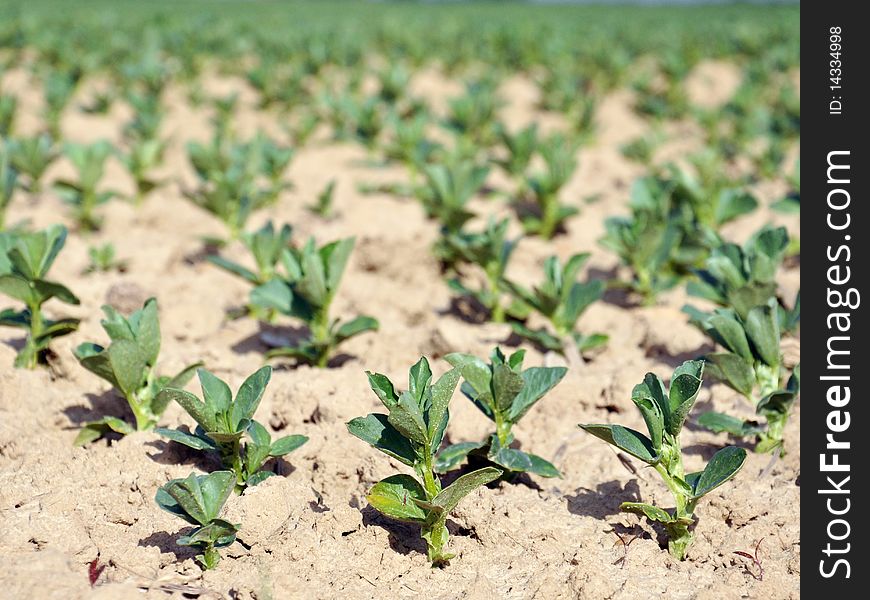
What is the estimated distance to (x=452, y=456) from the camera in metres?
2.60

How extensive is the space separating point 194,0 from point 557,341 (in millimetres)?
33493

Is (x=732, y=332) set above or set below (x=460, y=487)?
above

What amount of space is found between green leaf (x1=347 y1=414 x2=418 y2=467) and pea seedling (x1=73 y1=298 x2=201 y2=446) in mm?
694

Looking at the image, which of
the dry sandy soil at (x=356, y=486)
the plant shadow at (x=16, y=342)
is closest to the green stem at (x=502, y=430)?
the dry sandy soil at (x=356, y=486)

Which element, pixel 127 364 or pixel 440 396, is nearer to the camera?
pixel 440 396

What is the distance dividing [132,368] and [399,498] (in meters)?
1.02

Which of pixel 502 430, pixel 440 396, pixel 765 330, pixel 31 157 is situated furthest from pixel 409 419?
pixel 31 157

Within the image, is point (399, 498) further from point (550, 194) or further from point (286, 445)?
point (550, 194)

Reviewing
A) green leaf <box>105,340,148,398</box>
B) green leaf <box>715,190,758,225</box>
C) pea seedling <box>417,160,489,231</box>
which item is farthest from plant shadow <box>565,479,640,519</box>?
green leaf <box>715,190,758,225</box>

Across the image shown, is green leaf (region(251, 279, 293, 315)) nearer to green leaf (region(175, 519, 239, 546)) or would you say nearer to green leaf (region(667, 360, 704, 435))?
green leaf (region(175, 519, 239, 546))

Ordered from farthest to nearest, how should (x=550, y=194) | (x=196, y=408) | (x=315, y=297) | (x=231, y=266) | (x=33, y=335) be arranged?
(x=550, y=194)
(x=231, y=266)
(x=315, y=297)
(x=33, y=335)
(x=196, y=408)

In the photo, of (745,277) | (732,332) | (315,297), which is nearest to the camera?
(732,332)

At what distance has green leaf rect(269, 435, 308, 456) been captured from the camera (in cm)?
260

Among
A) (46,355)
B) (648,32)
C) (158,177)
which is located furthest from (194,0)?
(46,355)
